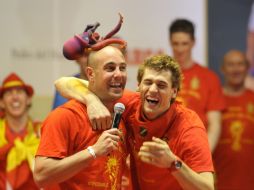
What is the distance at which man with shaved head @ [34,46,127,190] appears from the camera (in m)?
2.74

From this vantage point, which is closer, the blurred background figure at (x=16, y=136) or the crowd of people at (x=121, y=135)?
the crowd of people at (x=121, y=135)

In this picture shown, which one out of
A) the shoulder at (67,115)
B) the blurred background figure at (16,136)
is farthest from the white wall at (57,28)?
the shoulder at (67,115)

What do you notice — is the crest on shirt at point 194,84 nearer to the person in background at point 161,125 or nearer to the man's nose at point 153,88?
the person in background at point 161,125

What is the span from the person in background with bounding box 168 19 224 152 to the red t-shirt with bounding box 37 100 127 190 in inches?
73.1

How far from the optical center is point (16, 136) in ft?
15.4

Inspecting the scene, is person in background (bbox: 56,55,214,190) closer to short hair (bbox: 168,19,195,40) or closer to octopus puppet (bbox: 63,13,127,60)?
octopus puppet (bbox: 63,13,127,60)

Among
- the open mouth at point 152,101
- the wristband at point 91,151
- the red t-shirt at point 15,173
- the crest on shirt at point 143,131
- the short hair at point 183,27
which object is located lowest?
the red t-shirt at point 15,173

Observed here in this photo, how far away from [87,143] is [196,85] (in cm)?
206

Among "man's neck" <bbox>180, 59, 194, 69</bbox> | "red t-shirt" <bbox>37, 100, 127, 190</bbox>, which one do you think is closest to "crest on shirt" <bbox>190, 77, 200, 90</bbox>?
"man's neck" <bbox>180, 59, 194, 69</bbox>

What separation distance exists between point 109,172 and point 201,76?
208cm

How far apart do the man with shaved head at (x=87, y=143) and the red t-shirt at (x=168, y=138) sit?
120mm

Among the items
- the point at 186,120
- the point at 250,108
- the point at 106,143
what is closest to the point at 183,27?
the point at 250,108

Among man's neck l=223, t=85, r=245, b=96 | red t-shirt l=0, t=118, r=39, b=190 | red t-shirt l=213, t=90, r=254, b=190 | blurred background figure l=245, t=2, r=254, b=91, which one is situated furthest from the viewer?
blurred background figure l=245, t=2, r=254, b=91

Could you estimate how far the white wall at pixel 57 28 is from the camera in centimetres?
480
